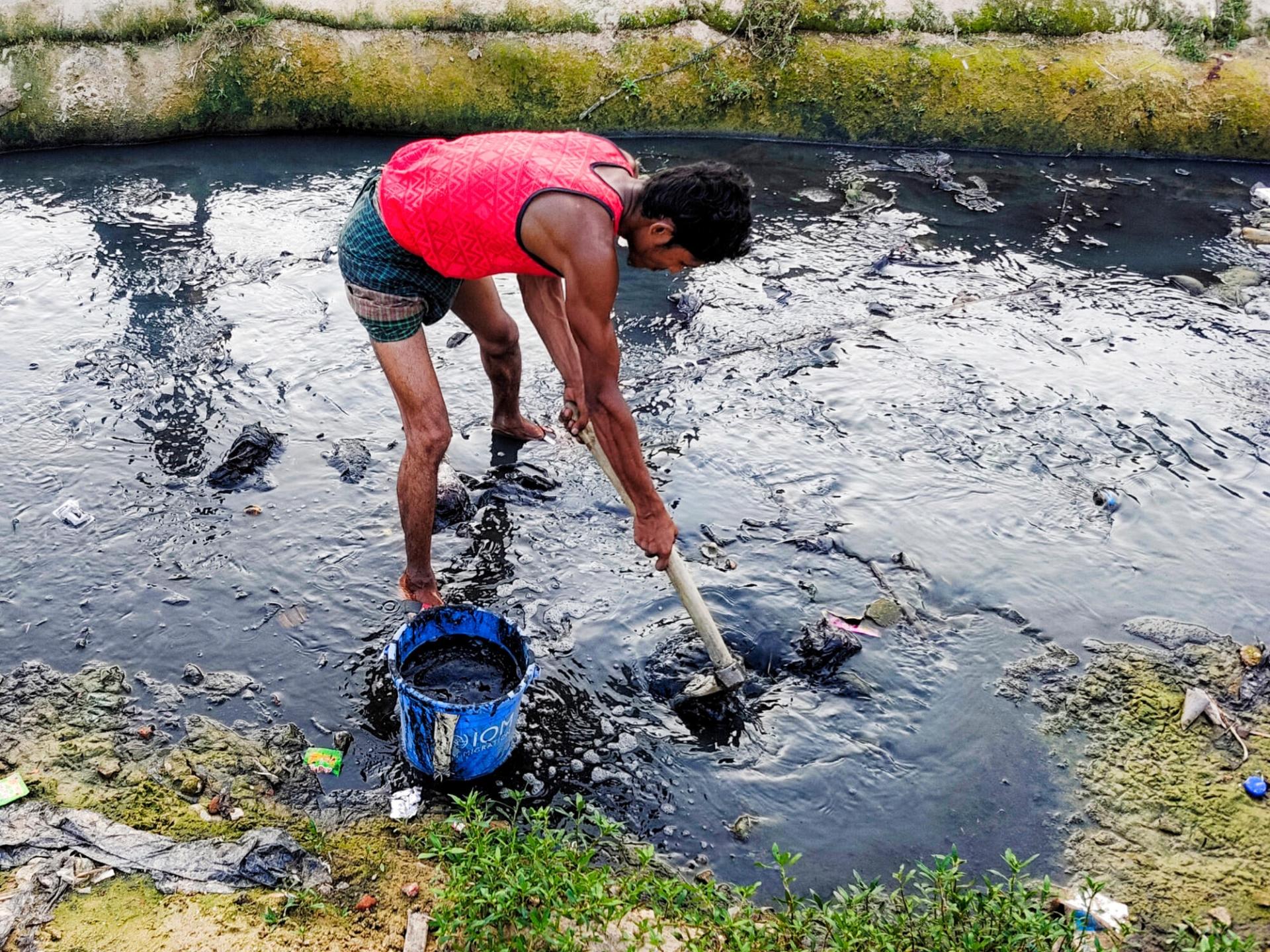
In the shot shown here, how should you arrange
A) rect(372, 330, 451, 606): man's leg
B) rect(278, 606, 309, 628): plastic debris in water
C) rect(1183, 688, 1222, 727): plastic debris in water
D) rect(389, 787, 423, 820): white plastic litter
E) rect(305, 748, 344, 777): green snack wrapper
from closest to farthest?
rect(389, 787, 423, 820): white plastic litter, rect(305, 748, 344, 777): green snack wrapper, rect(1183, 688, 1222, 727): plastic debris in water, rect(372, 330, 451, 606): man's leg, rect(278, 606, 309, 628): plastic debris in water

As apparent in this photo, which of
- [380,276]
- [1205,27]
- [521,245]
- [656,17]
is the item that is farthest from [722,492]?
[1205,27]

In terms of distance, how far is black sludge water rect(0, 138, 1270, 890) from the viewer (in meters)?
3.38

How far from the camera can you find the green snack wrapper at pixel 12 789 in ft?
9.74

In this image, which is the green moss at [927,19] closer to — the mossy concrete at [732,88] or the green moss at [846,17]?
the mossy concrete at [732,88]

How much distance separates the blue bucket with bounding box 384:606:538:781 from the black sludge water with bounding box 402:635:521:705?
36 millimetres

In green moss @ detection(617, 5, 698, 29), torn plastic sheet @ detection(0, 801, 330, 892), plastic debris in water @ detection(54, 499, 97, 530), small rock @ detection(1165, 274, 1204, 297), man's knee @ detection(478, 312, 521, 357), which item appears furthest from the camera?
green moss @ detection(617, 5, 698, 29)

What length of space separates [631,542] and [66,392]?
120 inches

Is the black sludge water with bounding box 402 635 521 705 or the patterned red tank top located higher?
the patterned red tank top

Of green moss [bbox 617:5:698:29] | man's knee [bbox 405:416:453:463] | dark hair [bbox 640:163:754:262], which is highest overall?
green moss [bbox 617:5:698:29]

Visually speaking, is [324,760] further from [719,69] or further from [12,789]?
[719,69]

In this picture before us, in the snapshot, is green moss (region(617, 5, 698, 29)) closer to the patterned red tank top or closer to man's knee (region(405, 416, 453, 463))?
the patterned red tank top

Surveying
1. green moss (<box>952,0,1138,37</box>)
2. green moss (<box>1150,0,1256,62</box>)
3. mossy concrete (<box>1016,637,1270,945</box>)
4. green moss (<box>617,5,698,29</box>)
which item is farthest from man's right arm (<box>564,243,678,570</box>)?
green moss (<box>1150,0,1256,62</box>)

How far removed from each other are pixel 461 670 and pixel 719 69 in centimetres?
691

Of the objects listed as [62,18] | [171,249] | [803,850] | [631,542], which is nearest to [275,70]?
[62,18]
